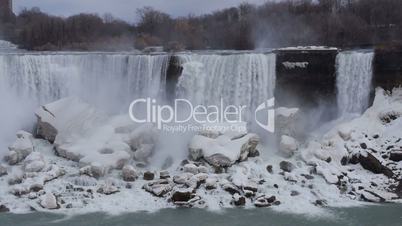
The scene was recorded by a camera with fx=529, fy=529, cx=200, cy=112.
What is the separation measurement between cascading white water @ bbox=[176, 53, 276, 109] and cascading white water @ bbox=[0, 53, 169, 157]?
3.93 feet

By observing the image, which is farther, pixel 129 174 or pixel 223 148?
pixel 223 148

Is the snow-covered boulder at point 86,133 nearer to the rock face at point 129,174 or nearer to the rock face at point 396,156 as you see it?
the rock face at point 129,174

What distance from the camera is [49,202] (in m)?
15.3

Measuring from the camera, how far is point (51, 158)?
733 inches

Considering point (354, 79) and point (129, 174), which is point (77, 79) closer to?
point (129, 174)

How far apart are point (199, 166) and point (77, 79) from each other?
26.4ft

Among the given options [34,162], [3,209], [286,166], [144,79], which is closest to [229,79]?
[144,79]

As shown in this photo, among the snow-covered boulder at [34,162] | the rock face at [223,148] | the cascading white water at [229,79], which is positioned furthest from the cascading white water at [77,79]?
the rock face at [223,148]

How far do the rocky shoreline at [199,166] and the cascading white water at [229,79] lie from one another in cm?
A: 171

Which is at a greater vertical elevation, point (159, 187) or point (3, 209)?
point (159, 187)

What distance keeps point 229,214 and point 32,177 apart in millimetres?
6502

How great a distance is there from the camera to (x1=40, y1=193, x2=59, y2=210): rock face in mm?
15227

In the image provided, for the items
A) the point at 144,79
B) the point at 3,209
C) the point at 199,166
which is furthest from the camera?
the point at 144,79

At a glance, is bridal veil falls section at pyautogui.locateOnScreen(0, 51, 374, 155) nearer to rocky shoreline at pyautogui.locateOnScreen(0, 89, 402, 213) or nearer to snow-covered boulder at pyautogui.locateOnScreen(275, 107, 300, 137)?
Result: rocky shoreline at pyautogui.locateOnScreen(0, 89, 402, 213)
